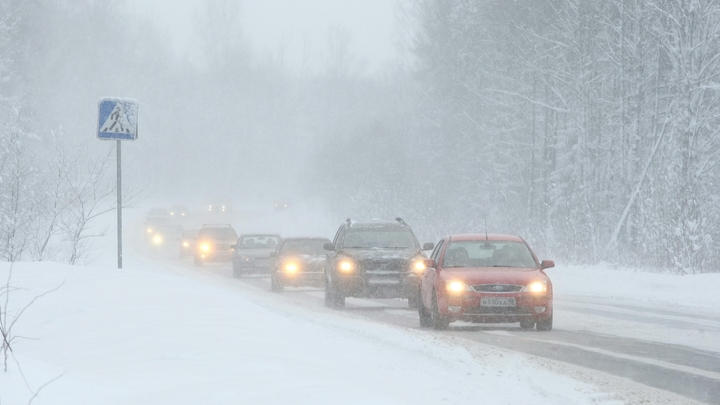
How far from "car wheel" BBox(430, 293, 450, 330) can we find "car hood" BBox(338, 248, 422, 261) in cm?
440

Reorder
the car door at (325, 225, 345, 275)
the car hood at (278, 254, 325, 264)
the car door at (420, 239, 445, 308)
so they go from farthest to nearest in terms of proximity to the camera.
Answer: the car hood at (278, 254, 325, 264), the car door at (325, 225, 345, 275), the car door at (420, 239, 445, 308)

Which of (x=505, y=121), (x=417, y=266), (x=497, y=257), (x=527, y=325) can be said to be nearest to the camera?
(x=527, y=325)

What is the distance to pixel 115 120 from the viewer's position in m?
15.3

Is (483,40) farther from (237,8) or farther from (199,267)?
(237,8)

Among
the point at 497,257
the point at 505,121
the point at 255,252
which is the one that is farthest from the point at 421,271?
the point at 505,121

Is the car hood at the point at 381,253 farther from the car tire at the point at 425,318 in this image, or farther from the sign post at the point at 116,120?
the sign post at the point at 116,120

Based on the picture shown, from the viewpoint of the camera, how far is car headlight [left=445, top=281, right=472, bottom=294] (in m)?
15.0

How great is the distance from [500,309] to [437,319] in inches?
39.9

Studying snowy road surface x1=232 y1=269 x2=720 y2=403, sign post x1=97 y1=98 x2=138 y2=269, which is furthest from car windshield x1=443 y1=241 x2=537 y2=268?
sign post x1=97 y1=98 x2=138 y2=269

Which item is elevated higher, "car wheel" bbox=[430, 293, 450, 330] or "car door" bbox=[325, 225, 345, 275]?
"car door" bbox=[325, 225, 345, 275]

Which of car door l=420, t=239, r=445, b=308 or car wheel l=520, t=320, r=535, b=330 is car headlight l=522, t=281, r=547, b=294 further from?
car door l=420, t=239, r=445, b=308

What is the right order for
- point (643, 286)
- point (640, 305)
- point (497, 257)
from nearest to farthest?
point (497, 257)
point (640, 305)
point (643, 286)

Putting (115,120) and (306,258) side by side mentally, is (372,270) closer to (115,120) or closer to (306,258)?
(306,258)

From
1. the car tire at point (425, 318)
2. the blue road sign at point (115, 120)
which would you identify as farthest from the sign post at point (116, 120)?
the car tire at point (425, 318)
